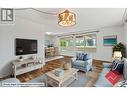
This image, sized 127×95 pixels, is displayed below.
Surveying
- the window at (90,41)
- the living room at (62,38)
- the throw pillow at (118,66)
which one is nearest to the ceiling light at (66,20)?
the living room at (62,38)

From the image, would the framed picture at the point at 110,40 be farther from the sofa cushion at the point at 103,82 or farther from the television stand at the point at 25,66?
the television stand at the point at 25,66

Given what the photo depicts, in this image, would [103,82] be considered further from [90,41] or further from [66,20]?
[66,20]

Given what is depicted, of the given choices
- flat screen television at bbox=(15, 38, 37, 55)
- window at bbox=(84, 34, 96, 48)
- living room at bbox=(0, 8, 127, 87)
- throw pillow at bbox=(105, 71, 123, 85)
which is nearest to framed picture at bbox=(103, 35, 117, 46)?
living room at bbox=(0, 8, 127, 87)

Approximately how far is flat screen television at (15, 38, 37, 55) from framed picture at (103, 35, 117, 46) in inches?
43.5

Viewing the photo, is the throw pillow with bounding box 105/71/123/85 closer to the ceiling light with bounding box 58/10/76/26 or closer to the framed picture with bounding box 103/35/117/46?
the framed picture with bounding box 103/35/117/46

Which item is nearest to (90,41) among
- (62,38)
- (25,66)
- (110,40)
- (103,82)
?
(110,40)

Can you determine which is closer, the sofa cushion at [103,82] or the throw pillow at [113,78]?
the sofa cushion at [103,82]

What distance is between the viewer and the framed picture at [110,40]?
4.42ft

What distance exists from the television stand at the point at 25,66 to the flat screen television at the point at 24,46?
0.17 metres

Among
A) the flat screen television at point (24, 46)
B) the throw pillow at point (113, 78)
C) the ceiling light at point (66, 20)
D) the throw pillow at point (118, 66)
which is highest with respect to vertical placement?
the ceiling light at point (66, 20)

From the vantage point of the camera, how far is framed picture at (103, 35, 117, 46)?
1346 millimetres
